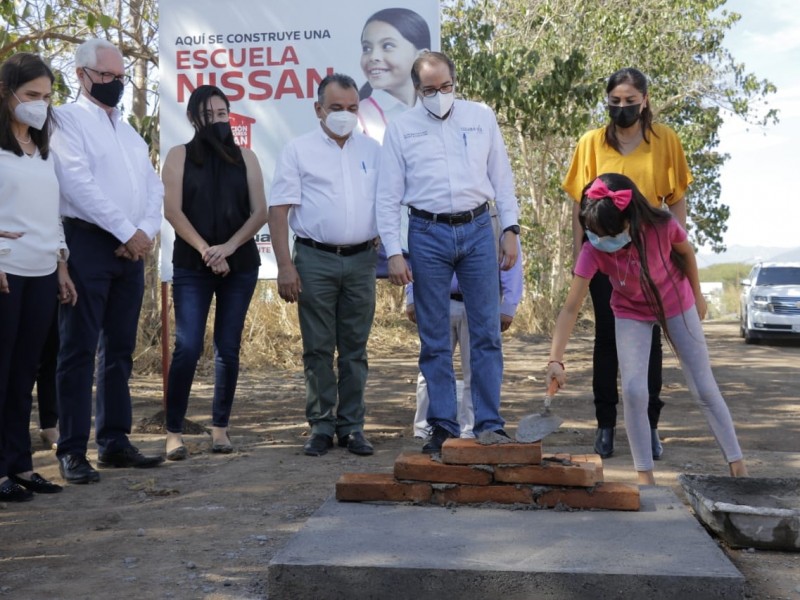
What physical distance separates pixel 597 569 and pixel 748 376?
858cm

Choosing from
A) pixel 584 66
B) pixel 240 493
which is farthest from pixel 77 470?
pixel 584 66

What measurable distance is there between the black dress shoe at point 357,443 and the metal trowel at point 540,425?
5.83ft

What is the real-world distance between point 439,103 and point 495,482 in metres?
2.10

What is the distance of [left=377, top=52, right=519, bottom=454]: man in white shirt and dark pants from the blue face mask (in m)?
0.88

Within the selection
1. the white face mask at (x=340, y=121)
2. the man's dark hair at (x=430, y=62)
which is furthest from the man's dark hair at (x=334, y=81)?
the man's dark hair at (x=430, y=62)

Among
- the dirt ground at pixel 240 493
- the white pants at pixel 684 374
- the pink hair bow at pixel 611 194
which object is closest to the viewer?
the dirt ground at pixel 240 493

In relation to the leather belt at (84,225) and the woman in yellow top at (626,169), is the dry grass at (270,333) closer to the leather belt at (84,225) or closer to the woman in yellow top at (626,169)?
the leather belt at (84,225)

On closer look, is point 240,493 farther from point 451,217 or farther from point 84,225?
point 451,217

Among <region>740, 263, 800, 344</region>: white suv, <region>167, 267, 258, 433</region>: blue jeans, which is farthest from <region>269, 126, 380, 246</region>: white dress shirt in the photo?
<region>740, 263, 800, 344</region>: white suv

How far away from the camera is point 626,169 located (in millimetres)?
5602

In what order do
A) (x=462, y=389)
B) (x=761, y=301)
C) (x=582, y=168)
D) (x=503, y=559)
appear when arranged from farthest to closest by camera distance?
(x=761, y=301), (x=462, y=389), (x=582, y=168), (x=503, y=559)

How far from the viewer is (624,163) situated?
5.62 meters

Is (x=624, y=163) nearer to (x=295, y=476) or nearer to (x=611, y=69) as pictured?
(x=295, y=476)

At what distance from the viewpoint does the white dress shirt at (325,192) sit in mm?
6000
